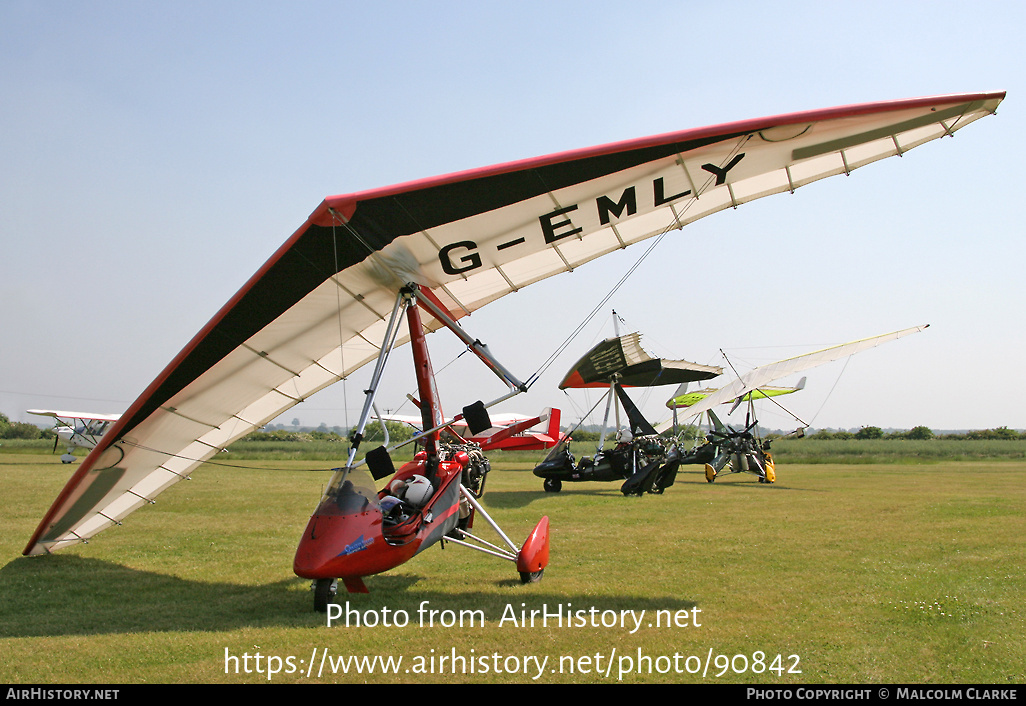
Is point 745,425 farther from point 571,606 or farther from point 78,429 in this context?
point 78,429

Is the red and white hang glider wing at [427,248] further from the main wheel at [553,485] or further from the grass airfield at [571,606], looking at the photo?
the main wheel at [553,485]

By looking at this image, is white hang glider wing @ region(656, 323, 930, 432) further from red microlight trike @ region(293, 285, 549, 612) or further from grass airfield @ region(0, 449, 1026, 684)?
red microlight trike @ region(293, 285, 549, 612)

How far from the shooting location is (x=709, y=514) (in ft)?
43.5

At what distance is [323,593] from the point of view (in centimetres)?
610

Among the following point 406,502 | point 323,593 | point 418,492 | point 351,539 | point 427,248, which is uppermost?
point 427,248

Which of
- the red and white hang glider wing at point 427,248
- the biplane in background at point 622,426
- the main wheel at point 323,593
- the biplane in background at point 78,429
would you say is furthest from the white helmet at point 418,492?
the biplane in background at point 78,429

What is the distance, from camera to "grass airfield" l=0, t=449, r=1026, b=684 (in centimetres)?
463

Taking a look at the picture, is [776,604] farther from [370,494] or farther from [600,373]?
[600,373]

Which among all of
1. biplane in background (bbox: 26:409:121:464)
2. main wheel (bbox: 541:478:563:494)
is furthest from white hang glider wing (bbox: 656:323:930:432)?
biplane in background (bbox: 26:409:121:464)

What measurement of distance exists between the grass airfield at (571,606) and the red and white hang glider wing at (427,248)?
1.71 meters

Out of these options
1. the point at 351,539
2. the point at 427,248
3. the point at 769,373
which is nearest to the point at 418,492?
the point at 351,539

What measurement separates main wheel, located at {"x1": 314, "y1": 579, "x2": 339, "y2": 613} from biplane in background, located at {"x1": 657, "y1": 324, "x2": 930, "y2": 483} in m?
15.7

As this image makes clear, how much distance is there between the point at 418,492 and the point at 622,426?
12508 mm
